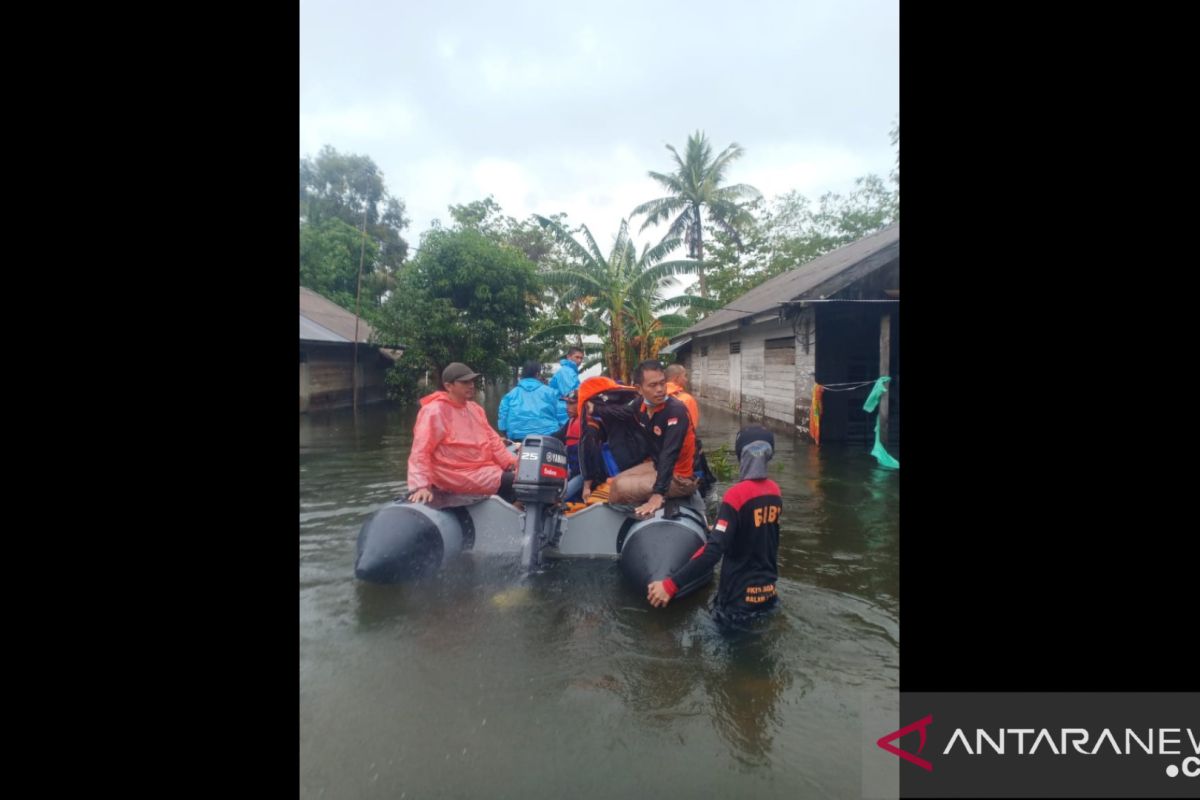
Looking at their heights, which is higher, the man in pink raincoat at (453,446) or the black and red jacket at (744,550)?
the man in pink raincoat at (453,446)

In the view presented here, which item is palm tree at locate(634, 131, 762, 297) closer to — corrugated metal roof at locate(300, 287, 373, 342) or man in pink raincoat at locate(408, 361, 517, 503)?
corrugated metal roof at locate(300, 287, 373, 342)

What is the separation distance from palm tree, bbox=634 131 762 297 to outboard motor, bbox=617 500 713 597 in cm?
2571

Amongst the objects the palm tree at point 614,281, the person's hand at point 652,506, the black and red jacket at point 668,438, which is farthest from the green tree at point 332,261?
the person's hand at point 652,506

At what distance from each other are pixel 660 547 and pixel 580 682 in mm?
1222

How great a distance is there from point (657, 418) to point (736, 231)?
91.5 feet

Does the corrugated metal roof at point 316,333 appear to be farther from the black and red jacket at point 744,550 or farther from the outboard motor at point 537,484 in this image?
the black and red jacket at point 744,550

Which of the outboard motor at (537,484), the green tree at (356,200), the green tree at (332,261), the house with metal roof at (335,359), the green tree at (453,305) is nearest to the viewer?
the outboard motor at (537,484)

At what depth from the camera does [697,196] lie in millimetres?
30000

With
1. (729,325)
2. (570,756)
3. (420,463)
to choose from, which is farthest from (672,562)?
(729,325)

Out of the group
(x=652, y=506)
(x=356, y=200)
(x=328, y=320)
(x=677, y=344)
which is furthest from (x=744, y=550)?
(x=356, y=200)

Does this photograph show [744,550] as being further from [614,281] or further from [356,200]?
[356,200]

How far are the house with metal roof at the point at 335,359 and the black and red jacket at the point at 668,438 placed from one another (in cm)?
1271

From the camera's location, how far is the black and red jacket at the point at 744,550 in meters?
3.61
